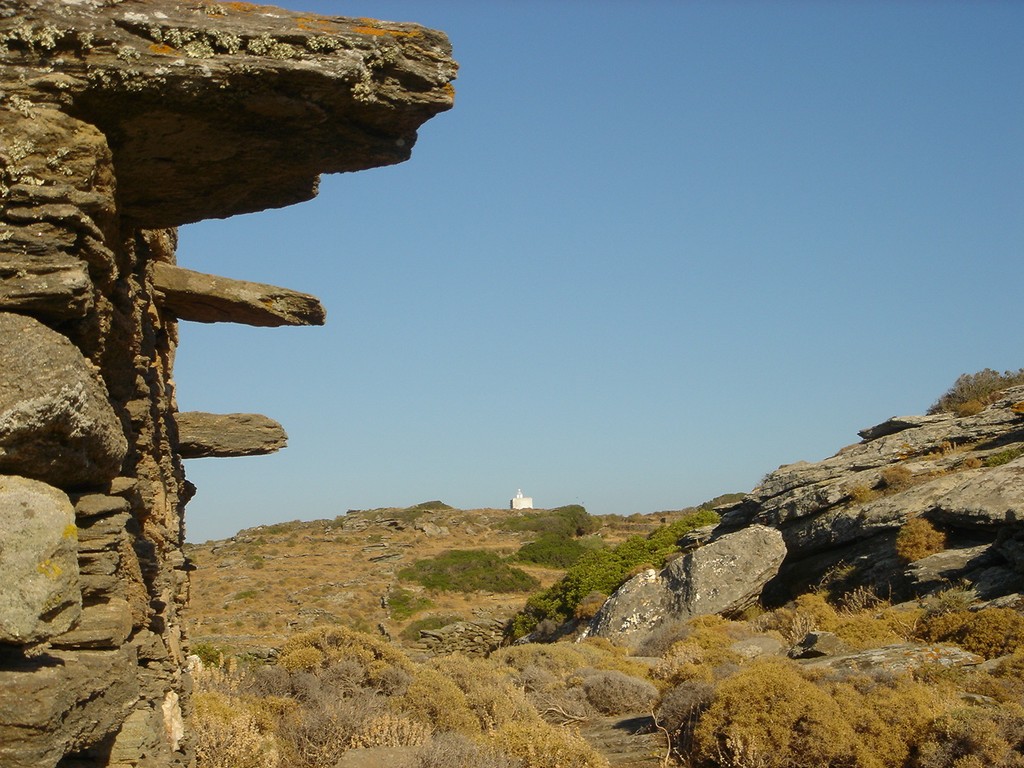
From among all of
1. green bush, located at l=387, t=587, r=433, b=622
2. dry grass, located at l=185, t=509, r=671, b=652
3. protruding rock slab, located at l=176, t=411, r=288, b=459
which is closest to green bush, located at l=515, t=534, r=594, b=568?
dry grass, located at l=185, t=509, r=671, b=652

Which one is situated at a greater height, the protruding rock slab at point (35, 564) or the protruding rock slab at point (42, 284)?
the protruding rock slab at point (42, 284)

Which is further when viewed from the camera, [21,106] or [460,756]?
[460,756]

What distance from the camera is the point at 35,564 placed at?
12.0 feet

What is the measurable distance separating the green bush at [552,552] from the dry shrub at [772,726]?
32982mm

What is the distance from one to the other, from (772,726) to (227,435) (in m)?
6.92

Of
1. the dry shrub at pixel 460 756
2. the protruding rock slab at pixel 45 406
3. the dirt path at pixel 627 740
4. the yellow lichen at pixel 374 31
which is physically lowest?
the dirt path at pixel 627 740

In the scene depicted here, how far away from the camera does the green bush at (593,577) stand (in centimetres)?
2570

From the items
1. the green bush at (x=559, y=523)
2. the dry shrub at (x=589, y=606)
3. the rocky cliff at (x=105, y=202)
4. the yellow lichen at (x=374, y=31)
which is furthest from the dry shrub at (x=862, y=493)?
the green bush at (x=559, y=523)

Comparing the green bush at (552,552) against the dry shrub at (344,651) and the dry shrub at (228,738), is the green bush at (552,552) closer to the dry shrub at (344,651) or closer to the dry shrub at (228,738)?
the dry shrub at (344,651)

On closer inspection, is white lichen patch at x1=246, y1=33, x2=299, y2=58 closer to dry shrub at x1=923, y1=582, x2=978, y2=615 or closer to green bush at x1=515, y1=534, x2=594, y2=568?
dry shrub at x1=923, y1=582, x2=978, y2=615

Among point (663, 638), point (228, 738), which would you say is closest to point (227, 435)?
point (228, 738)

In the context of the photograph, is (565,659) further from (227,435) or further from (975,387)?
(975,387)

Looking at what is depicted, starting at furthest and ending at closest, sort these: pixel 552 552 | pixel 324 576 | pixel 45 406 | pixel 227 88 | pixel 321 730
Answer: pixel 552 552 < pixel 324 576 < pixel 321 730 < pixel 227 88 < pixel 45 406

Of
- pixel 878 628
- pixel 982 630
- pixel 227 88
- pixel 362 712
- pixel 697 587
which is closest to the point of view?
pixel 227 88
